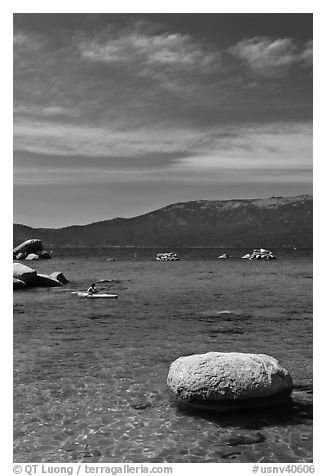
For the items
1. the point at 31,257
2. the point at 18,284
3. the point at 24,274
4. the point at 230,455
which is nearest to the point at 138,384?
the point at 230,455

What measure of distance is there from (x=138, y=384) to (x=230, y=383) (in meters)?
3.88

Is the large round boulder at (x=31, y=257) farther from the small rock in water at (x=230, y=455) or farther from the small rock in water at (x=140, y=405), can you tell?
the small rock in water at (x=230, y=455)

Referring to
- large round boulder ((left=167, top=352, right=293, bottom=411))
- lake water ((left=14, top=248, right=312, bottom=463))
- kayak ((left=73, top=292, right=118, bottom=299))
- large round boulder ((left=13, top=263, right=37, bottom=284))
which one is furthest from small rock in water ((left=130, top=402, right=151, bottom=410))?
large round boulder ((left=13, top=263, right=37, bottom=284))

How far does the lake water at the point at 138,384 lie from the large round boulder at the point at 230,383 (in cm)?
36

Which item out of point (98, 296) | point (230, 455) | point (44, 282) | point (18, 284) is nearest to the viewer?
point (230, 455)

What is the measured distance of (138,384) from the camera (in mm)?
15219

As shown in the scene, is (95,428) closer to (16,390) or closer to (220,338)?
(16,390)

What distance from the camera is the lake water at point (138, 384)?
1091 cm

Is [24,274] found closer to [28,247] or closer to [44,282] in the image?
[44,282]

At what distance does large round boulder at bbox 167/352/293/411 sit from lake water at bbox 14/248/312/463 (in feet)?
1.18

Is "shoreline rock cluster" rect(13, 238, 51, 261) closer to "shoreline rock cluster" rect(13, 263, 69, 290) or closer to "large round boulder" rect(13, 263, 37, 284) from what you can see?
"shoreline rock cluster" rect(13, 263, 69, 290)
